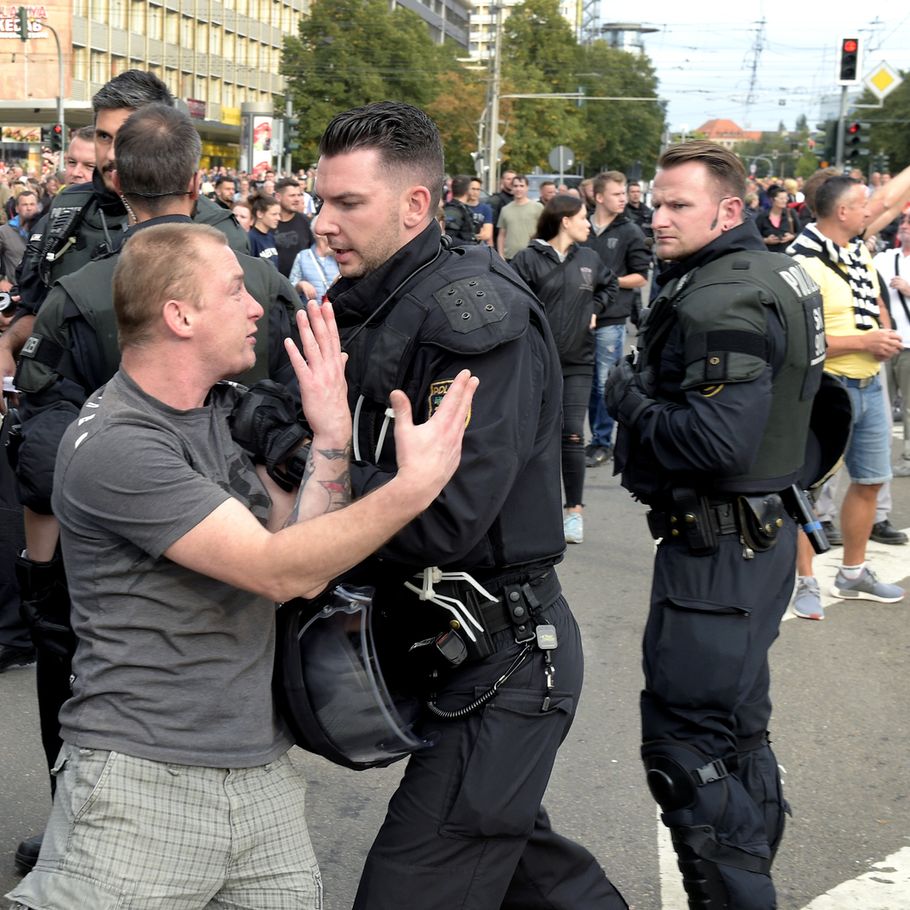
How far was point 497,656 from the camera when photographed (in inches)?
109

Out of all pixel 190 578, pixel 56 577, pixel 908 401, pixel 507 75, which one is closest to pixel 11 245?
pixel 908 401

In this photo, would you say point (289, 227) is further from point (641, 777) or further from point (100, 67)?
point (100, 67)

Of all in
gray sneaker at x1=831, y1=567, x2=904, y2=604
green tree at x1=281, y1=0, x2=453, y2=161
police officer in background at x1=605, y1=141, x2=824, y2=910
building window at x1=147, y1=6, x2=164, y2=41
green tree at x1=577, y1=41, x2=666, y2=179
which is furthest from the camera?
green tree at x1=577, y1=41, x2=666, y2=179

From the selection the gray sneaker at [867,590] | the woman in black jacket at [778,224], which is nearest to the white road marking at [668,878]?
the gray sneaker at [867,590]

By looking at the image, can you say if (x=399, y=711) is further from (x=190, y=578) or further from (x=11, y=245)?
(x=11, y=245)

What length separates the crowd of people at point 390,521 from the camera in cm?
237

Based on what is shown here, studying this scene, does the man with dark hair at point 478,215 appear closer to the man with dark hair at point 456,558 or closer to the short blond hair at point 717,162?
the short blond hair at point 717,162

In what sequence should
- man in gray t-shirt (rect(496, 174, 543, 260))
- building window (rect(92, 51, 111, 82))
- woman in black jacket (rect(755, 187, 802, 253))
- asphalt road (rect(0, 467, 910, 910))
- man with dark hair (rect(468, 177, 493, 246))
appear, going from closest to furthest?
asphalt road (rect(0, 467, 910, 910)) → man in gray t-shirt (rect(496, 174, 543, 260)) → man with dark hair (rect(468, 177, 493, 246)) → woman in black jacket (rect(755, 187, 802, 253)) → building window (rect(92, 51, 111, 82))

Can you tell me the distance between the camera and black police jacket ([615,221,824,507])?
11.6 ft

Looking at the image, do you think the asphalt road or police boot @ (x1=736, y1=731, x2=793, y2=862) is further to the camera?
the asphalt road

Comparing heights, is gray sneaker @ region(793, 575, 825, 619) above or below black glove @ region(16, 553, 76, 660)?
below

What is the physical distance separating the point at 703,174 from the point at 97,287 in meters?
1.70

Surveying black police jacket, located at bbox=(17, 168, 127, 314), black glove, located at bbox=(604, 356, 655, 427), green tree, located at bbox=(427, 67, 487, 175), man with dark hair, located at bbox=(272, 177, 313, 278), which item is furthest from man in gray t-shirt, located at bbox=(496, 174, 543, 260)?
green tree, located at bbox=(427, 67, 487, 175)

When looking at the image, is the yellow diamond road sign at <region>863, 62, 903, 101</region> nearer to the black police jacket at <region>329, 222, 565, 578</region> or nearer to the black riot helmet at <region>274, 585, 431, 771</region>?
the black police jacket at <region>329, 222, 565, 578</region>
